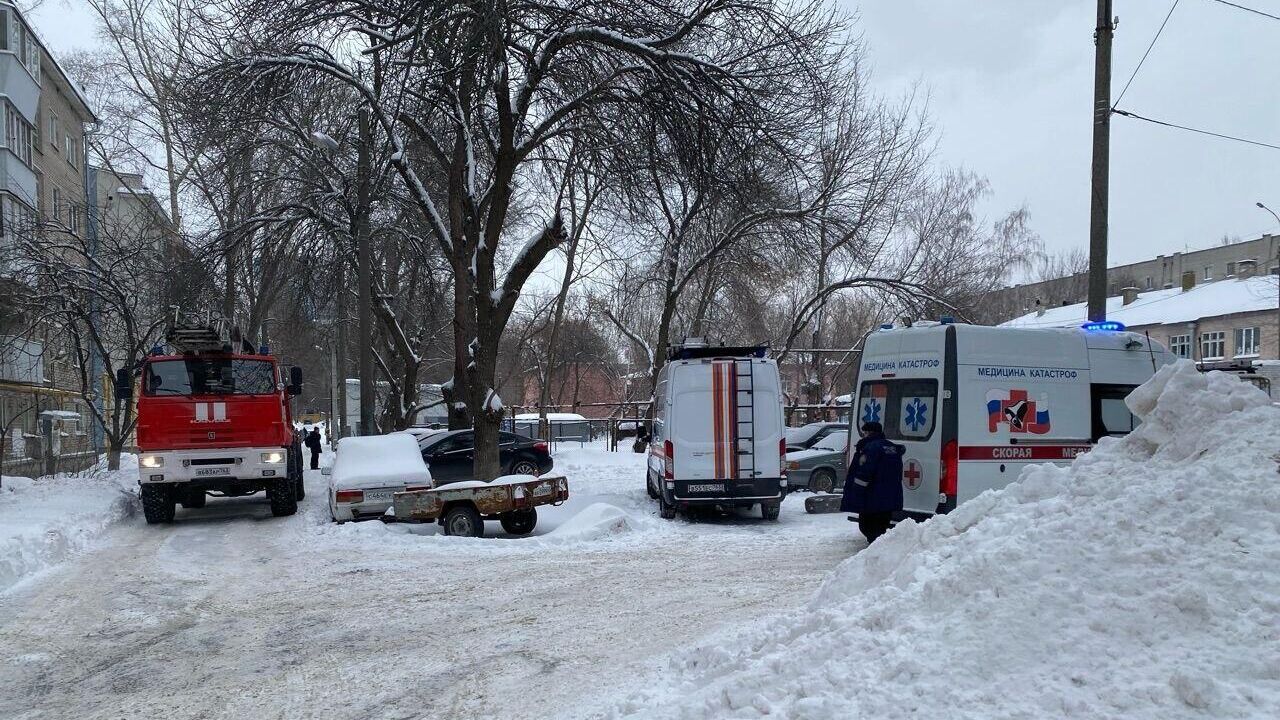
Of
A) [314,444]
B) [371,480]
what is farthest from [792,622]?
[314,444]

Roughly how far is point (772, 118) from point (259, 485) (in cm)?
1045

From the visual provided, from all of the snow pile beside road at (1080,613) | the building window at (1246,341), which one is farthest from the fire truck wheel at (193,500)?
the building window at (1246,341)

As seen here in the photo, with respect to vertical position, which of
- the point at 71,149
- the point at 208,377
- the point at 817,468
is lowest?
the point at 817,468

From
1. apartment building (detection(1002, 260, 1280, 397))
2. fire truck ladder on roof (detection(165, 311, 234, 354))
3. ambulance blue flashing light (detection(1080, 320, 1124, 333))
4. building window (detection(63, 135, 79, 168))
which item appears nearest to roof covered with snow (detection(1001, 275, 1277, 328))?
apartment building (detection(1002, 260, 1280, 397))

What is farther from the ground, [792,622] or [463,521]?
[792,622]

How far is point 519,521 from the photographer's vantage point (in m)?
13.7

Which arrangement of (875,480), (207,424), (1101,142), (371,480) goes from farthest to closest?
(207,424) → (371,480) → (1101,142) → (875,480)

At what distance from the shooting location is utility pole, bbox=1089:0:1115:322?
12.8 meters

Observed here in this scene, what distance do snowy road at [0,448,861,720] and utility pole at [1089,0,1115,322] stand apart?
5.20 metres

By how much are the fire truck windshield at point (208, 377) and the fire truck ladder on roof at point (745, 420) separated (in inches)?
313

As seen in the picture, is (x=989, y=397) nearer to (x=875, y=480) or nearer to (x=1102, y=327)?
(x=875, y=480)

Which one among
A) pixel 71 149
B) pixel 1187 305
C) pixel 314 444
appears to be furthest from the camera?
pixel 1187 305

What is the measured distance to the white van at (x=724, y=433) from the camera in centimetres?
1451

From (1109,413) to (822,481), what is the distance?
8.06 meters
